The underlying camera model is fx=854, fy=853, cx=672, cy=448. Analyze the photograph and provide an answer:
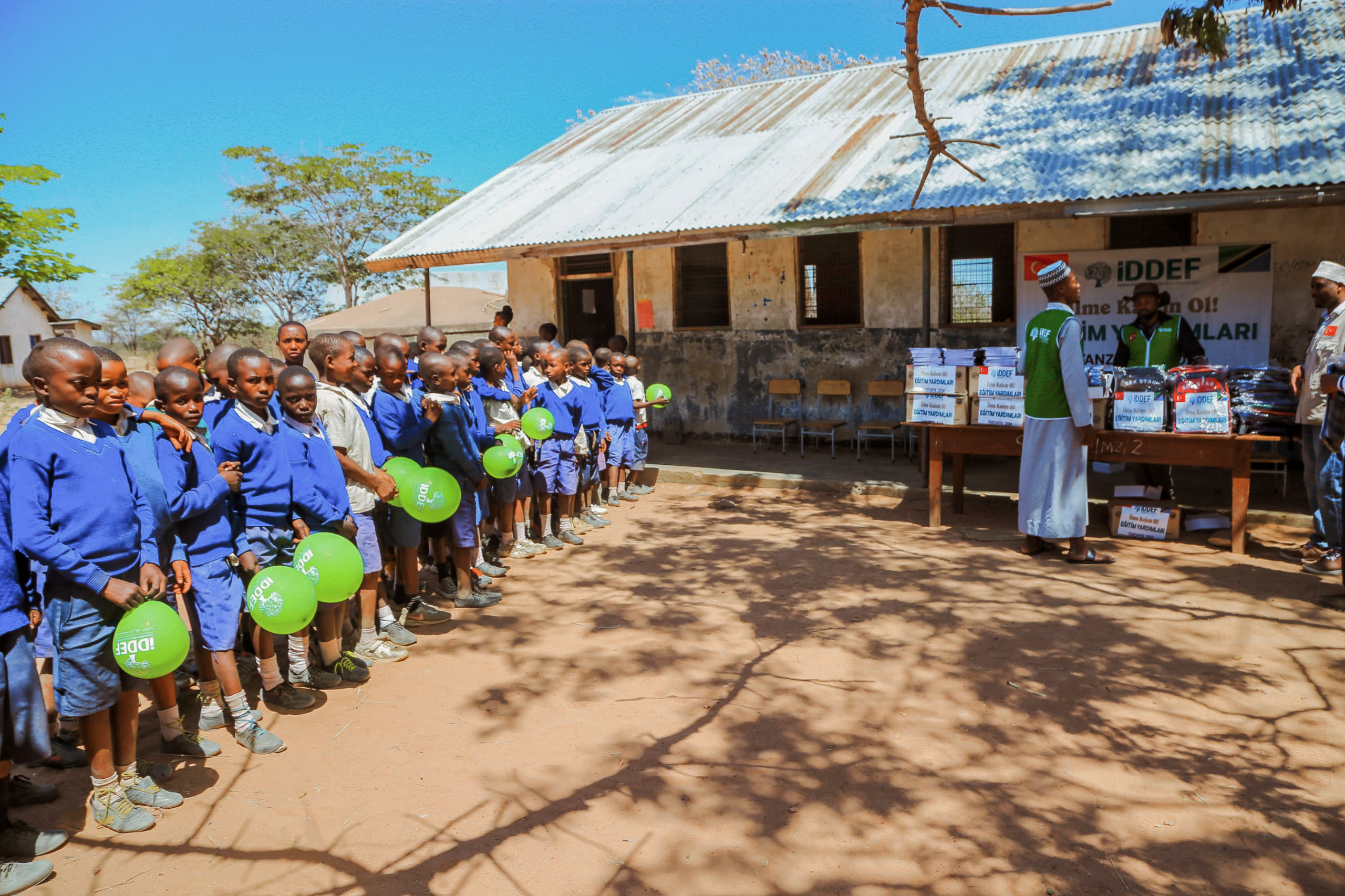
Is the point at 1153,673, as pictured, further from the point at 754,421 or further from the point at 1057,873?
the point at 754,421

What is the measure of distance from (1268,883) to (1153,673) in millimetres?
1608

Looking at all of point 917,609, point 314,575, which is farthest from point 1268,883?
point 314,575

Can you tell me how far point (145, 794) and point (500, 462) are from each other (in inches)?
110

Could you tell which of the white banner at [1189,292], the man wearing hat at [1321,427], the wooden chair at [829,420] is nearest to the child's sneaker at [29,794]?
the man wearing hat at [1321,427]

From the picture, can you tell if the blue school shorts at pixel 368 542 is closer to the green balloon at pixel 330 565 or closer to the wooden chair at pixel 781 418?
the green balloon at pixel 330 565

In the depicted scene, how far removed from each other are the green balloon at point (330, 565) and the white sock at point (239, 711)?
510 mm

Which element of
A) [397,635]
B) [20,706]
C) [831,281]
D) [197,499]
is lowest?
[397,635]

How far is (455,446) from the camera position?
16.5 feet

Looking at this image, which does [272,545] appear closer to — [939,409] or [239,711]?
[239,711]

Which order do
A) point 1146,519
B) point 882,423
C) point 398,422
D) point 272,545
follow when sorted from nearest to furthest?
point 272,545 → point 398,422 → point 1146,519 → point 882,423

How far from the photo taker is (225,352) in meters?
4.43

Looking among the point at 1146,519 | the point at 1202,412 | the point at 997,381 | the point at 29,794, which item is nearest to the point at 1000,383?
the point at 997,381

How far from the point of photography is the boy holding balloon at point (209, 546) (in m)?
3.45

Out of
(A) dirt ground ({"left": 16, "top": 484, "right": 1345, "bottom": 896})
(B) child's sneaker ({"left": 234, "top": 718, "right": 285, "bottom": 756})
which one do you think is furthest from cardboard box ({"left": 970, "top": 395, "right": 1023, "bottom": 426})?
(B) child's sneaker ({"left": 234, "top": 718, "right": 285, "bottom": 756})
